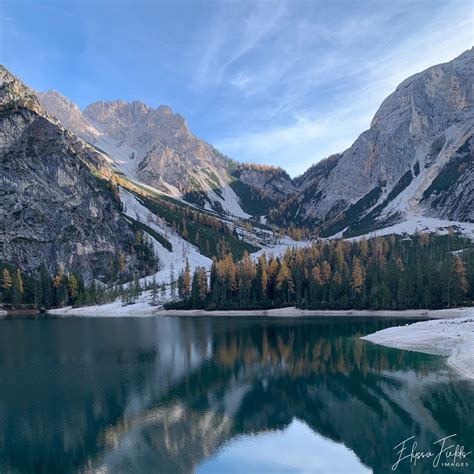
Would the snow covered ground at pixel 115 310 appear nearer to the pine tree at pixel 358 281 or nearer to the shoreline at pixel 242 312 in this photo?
the shoreline at pixel 242 312

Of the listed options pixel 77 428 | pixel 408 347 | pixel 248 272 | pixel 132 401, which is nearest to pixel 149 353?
pixel 132 401

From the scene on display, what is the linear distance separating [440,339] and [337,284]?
72569 mm

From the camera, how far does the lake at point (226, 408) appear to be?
30562 mm

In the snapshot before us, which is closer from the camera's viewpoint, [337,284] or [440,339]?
[440,339]

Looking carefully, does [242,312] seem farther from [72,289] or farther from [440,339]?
[440,339]

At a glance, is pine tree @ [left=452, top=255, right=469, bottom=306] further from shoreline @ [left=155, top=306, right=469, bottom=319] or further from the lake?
the lake

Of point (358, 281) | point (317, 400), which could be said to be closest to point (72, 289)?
point (358, 281)

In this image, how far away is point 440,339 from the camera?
6869cm

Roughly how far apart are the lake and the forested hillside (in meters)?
59.7

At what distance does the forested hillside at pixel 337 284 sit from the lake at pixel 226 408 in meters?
59.7

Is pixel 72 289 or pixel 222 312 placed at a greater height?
pixel 72 289

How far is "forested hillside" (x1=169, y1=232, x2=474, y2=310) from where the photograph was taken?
125312 mm

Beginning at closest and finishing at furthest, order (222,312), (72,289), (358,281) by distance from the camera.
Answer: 1. (358,281)
2. (222,312)
3. (72,289)

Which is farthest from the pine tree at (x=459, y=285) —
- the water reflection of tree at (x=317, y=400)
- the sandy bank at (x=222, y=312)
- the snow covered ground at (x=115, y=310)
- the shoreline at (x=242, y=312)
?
the snow covered ground at (x=115, y=310)
